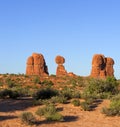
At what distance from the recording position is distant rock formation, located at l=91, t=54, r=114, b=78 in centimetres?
9069

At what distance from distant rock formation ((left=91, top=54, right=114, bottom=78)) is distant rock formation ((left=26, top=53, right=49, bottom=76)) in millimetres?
11689

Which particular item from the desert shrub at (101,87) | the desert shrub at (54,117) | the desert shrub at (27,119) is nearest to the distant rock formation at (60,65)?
the desert shrub at (101,87)

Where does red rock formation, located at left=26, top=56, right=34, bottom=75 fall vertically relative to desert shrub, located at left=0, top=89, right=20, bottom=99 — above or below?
above

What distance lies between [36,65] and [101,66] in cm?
1587

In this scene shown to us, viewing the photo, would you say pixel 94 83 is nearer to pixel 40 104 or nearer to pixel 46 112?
pixel 40 104

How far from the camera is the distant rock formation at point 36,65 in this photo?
292ft

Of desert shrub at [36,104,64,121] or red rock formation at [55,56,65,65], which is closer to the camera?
desert shrub at [36,104,64,121]

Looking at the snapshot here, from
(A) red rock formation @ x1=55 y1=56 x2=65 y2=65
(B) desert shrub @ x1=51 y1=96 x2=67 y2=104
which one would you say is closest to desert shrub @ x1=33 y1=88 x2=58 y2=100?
(B) desert shrub @ x1=51 y1=96 x2=67 y2=104

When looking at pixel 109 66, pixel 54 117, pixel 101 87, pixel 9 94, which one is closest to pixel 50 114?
pixel 54 117

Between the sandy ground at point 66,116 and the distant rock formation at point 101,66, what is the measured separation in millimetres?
68011

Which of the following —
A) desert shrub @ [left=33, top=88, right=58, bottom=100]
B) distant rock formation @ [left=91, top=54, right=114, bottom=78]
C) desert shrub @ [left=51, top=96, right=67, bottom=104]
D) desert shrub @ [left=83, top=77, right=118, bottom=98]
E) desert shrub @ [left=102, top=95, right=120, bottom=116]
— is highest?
distant rock formation @ [left=91, top=54, right=114, bottom=78]

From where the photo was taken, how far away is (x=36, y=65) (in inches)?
3509

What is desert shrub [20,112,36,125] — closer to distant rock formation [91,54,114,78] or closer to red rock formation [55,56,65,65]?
red rock formation [55,56,65,65]

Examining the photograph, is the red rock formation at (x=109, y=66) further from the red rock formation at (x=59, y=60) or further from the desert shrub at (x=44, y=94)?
the desert shrub at (x=44, y=94)
